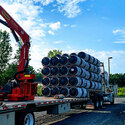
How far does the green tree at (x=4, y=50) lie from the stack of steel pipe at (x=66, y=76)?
28924 millimetres

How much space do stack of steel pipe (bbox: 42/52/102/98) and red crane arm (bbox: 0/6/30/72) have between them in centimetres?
373

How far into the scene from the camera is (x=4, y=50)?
4134 cm

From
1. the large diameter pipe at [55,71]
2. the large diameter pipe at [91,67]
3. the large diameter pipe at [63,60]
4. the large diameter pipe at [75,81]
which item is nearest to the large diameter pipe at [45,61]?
the large diameter pipe at [55,71]

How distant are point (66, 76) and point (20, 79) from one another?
484cm

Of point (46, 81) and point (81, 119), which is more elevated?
point (46, 81)

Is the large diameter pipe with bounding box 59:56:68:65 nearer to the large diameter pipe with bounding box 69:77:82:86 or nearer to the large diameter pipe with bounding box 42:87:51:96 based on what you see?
the large diameter pipe with bounding box 69:77:82:86

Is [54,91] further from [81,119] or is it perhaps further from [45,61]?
[81,119]

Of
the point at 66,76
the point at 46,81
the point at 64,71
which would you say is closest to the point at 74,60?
the point at 64,71

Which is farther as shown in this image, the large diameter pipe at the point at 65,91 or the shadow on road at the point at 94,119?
the large diameter pipe at the point at 65,91

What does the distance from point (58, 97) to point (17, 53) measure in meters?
35.7

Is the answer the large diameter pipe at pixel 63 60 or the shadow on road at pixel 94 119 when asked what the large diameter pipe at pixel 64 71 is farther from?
the shadow on road at pixel 94 119

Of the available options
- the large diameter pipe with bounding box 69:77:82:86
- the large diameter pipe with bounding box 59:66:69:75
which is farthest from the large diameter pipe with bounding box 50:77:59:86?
the large diameter pipe with bounding box 69:77:82:86

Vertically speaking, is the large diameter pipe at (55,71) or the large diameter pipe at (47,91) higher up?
the large diameter pipe at (55,71)

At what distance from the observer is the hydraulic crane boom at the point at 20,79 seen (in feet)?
27.9
